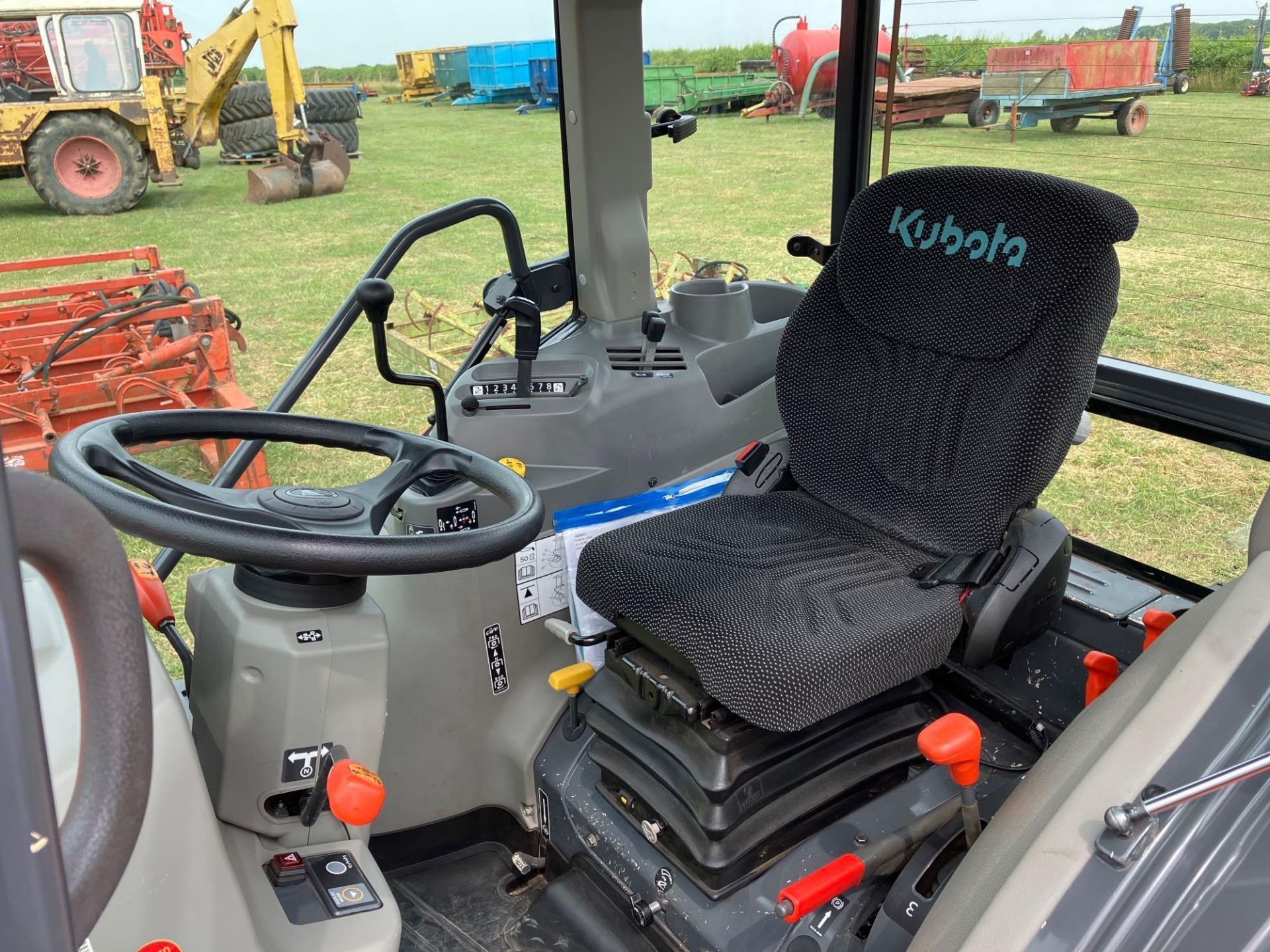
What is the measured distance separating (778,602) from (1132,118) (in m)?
1.07

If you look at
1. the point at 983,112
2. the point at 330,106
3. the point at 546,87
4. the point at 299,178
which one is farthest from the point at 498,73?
the point at 983,112

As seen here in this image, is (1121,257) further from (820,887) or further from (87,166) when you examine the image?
(87,166)

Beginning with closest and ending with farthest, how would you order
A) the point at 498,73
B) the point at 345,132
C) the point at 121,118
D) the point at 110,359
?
the point at 110,359 < the point at 121,118 < the point at 345,132 < the point at 498,73

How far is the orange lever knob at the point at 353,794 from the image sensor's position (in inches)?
42.9

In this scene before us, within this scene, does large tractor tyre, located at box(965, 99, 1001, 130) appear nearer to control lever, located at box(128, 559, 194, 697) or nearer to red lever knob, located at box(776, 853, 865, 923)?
red lever knob, located at box(776, 853, 865, 923)

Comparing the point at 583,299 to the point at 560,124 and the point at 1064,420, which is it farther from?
the point at 1064,420

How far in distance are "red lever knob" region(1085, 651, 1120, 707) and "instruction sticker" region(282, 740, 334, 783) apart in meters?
1.01

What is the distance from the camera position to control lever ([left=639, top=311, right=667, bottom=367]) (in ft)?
6.40

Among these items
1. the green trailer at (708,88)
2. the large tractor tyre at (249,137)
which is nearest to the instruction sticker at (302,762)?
the green trailer at (708,88)

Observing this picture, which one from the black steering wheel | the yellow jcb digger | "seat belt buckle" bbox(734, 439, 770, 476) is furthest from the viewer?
the yellow jcb digger

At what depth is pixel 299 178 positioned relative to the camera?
27.2ft

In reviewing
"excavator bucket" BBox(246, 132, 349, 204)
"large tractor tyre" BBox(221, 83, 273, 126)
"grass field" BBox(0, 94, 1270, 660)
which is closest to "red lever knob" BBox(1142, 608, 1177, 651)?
"grass field" BBox(0, 94, 1270, 660)

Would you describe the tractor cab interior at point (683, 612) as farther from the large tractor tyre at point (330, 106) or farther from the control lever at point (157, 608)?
the large tractor tyre at point (330, 106)

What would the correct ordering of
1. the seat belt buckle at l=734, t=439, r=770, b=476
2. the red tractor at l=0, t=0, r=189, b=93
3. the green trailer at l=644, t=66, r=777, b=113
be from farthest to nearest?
the red tractor at l=0, t=0, r=189, b=93, the green trailer at l=644, t=66, r=777, b=113, the seat belt buckle at l=734, t=439, r=770, b=476
